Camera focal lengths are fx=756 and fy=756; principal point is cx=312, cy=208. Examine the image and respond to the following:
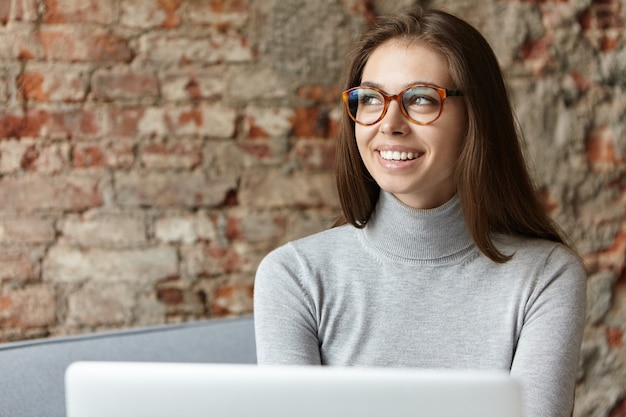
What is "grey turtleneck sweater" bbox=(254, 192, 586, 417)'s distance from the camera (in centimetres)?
136

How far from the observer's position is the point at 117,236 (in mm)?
1998

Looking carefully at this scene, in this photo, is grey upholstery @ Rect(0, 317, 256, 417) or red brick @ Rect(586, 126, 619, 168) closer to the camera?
grey upholstery @ Rect(0, 317, 256, 417)

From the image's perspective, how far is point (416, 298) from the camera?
1.42 m

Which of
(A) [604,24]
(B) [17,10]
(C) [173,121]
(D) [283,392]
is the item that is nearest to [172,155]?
(C) [173,121]

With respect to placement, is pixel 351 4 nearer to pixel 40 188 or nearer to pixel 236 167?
pixel 236 167

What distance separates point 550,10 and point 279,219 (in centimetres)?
97

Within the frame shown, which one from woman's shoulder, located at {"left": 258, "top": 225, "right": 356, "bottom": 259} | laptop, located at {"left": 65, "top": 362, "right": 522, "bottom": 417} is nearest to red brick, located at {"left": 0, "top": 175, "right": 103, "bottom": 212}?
woman's shoulder, located at {"left": 258, "top": 225, "right": 356, "bottom": 259}

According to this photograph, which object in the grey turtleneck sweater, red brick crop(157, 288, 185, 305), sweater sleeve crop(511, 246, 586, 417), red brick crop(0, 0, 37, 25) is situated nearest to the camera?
sweater sleeve crop(511, 246, 586, 417)

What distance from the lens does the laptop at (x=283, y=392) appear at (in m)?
0.65

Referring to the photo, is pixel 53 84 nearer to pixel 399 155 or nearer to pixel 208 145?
pixel 208 145

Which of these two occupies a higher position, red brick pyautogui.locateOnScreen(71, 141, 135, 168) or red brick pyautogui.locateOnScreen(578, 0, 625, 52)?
red brick pyautogui.locateOnScreen(578, 0, 625, 52)

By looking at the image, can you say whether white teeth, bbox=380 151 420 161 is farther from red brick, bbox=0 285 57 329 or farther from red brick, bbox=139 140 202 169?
red brick, bbox=0 285 57 329

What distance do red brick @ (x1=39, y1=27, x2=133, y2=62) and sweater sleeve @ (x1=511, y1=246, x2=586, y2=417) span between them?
122cm

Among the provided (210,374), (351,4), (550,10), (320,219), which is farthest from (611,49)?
(210,374)
